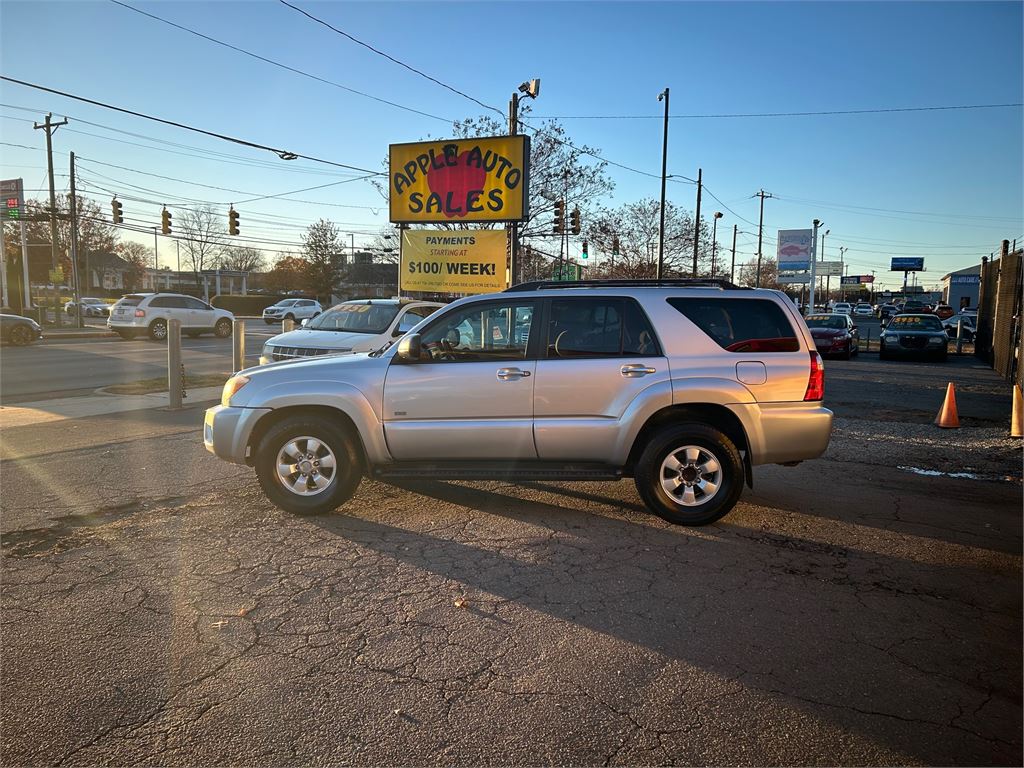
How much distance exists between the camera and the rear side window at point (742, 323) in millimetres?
5441

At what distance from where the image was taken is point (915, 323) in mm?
23453

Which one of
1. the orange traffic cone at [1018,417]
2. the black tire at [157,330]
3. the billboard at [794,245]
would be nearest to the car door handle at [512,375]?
the orange traffic cone at [1018,417]

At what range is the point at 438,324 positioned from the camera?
5.70 meters

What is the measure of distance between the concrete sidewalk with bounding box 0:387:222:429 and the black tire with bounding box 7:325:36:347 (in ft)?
42.9

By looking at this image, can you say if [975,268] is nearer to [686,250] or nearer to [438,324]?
[686,250]

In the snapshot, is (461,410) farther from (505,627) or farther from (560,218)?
(560,218)

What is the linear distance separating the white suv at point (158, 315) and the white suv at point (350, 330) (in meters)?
13.4

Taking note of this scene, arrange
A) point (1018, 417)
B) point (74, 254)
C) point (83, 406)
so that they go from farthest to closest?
point (74, 254) < point (83, 406) < point (1018, 417)

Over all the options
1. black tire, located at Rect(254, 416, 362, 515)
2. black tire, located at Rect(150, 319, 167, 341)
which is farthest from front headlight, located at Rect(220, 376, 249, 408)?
black tire, located at Rect(150, 319, 167, 341)

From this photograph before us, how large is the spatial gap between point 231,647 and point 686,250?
4588 centimetres

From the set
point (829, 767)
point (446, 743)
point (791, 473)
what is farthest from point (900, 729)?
point (791, 473)

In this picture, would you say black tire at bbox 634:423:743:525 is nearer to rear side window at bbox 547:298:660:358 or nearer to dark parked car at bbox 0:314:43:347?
rear side window at bbox 547:298:660:358

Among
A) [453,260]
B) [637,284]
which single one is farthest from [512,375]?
[453,260]

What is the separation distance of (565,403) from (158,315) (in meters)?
23.7
